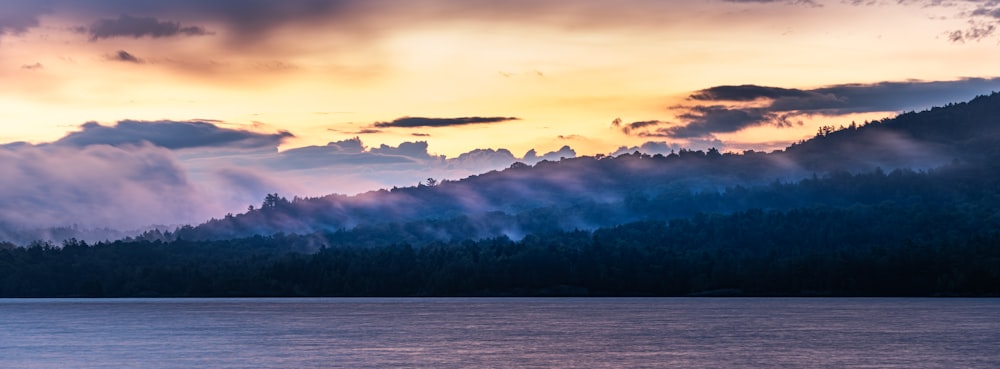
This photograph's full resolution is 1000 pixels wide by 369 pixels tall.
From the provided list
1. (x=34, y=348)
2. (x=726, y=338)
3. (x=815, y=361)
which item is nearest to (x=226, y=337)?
(x=34, y=348)

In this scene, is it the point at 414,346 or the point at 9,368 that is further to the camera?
the point at 414,346

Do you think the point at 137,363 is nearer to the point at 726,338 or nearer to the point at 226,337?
the point at 226,337

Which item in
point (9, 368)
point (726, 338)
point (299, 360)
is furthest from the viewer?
point (726, 338)

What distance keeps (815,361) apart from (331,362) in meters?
57.2

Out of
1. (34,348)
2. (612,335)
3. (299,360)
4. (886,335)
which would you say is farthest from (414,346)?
(886,335)

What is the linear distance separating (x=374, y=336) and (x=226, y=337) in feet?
82.1

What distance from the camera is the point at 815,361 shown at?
5472 inches

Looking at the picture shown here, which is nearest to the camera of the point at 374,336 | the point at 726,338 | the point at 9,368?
the point at 9,368

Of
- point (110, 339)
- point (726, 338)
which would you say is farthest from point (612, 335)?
point (110, 339)

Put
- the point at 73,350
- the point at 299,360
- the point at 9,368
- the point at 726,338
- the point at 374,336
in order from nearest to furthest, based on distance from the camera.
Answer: the point at 9,368
the point at 299,360
the point at 73,350
the point at 726,338
the point at 374,336

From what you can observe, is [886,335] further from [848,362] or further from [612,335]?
[848,362]

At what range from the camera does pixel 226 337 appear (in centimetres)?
19712

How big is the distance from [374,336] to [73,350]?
50.2 metres

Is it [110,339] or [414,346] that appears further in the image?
[110,339]
